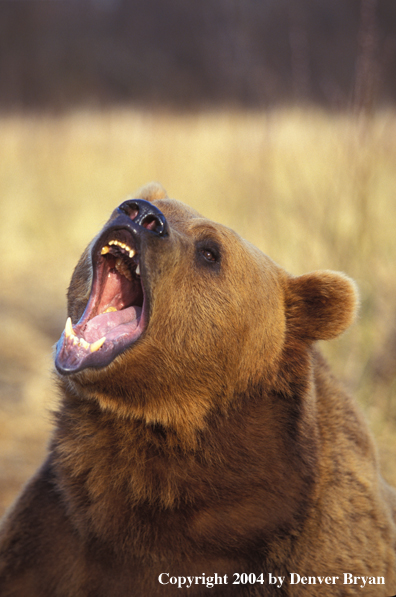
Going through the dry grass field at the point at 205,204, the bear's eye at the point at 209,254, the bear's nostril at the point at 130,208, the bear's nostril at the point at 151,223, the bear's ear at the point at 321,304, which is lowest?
the dry grass field at the point at 205,204

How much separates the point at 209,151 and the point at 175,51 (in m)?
14.3

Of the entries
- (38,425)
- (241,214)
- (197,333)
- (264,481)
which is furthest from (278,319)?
(241,214)

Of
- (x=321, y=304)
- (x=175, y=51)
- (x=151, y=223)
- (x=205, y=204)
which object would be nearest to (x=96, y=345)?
(x=151, y=223)

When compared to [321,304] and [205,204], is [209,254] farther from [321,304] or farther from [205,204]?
[205,204]

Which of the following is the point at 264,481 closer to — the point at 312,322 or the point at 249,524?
the point at 249,524

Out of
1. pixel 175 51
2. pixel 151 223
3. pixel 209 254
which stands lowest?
pixel 175 51

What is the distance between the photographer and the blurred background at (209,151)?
14.6ft

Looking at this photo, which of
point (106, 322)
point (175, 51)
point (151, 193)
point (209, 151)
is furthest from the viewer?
point (175, 51)

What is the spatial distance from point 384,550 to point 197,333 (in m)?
1.09

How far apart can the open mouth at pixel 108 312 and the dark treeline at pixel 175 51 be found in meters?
2.30

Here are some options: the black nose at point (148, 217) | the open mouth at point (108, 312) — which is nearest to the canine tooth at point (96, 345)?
the open mouth at point (108, 312)

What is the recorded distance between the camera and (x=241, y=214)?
7609 millimetres
